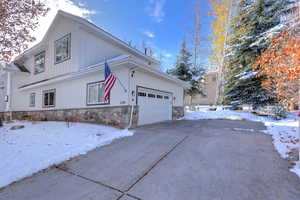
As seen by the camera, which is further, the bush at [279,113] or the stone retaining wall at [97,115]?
the bush at [279,113]

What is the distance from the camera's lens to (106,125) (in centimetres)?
746

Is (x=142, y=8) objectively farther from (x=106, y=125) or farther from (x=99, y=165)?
(x=99, y=165)

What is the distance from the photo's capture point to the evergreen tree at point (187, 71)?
16.1 m

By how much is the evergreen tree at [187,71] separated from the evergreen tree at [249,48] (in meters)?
3.45

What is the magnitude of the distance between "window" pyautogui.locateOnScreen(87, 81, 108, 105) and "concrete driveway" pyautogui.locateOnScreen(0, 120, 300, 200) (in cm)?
405

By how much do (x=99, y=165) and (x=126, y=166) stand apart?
2.17 ft

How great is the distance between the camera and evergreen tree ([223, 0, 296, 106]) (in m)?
11.4

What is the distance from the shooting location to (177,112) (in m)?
11.2

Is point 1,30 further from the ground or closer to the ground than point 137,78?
further from the ground

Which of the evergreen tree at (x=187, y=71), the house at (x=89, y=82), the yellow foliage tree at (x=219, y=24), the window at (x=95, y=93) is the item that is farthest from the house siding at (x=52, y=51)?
the yellow foliage tree at (x=219, y=24)

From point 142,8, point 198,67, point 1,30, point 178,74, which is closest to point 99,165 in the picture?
point 1,30

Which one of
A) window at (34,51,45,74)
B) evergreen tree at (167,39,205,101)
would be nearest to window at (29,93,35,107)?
window at (34,51,45,74)

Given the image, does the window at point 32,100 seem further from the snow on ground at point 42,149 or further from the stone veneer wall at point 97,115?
the snow on ground at point 42,149

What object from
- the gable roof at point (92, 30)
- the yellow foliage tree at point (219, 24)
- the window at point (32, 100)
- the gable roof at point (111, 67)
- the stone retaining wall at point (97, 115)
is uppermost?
the yellow foliage tree at point (219, 24)
